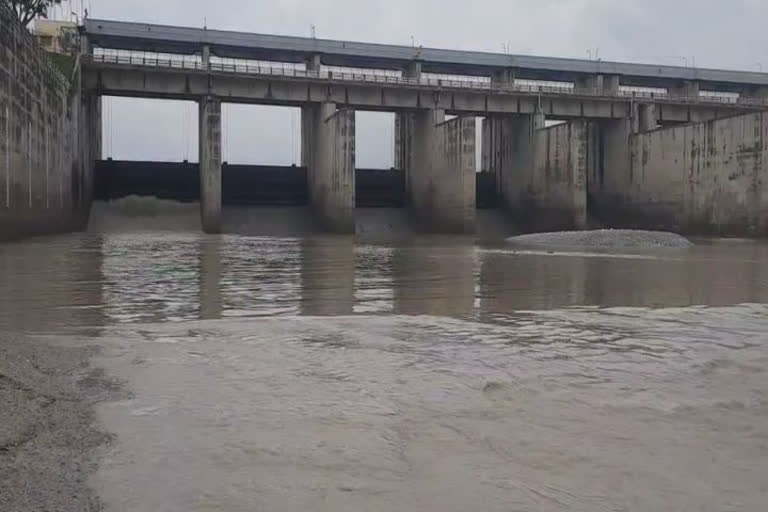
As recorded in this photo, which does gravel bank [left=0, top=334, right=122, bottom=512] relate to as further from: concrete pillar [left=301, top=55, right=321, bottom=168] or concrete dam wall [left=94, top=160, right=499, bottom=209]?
concrete pillar [left=301, top=55, right=321, bottom=168]

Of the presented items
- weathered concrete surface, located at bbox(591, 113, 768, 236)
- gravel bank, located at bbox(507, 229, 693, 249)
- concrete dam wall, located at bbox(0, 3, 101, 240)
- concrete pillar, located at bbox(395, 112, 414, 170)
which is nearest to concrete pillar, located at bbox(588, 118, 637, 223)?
weathered concrete surface, located at bbox(591, 113, 768, 236)

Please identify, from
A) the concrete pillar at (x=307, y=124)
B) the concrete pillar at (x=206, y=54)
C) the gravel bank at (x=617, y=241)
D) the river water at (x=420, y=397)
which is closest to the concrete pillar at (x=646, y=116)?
the concrete pillar at (x=307, y=124)

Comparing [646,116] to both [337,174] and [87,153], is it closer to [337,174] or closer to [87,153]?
[337,174]

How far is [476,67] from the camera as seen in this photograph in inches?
2095

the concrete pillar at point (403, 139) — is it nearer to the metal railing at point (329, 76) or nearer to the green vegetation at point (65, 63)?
the metal railing at point (329, 76)

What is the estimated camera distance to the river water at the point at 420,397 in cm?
278

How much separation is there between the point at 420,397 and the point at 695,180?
39.3 m

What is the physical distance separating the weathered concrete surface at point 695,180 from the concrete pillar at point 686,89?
1407 cm

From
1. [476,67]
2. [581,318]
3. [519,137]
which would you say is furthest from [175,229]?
[581,318]

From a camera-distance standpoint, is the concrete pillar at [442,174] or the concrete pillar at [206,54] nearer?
the concrete pillar at [442,174]

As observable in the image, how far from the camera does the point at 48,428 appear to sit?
10.9 feet

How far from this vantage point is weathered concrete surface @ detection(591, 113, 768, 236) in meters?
35.8

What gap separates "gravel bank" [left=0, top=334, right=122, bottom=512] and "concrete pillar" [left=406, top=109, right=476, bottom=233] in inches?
1390

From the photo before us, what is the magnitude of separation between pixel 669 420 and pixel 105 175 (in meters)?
42.0
